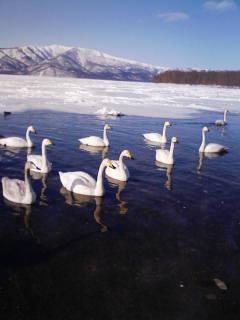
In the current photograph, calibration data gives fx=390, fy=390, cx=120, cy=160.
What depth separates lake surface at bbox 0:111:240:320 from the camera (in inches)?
236

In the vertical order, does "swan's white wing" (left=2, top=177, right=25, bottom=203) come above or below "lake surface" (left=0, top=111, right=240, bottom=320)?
above

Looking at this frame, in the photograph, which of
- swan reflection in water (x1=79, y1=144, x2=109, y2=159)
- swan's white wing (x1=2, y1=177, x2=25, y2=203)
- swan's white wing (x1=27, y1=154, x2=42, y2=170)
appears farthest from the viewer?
swan reflection in water (x1=79, y1=144, x2=109, y2=159)

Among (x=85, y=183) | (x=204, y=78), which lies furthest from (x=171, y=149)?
(x=204, y=78)

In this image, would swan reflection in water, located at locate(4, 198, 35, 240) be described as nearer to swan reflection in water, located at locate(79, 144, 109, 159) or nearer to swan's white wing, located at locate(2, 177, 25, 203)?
swan's white wing, located at locate(2, 177, 25, 203)

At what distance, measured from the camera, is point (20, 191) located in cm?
950

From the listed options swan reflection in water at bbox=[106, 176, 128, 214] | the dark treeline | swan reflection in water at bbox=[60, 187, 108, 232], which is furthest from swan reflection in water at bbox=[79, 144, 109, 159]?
the dark treeline

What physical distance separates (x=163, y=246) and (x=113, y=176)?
4.40m

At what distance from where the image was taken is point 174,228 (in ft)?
28.5

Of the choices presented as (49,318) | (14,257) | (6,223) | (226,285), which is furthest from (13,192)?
(226,285)

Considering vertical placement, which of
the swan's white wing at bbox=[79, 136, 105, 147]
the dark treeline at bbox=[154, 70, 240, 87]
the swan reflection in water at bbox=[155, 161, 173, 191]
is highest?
the dark treeline at bbox=[154, 70, 240, 87]

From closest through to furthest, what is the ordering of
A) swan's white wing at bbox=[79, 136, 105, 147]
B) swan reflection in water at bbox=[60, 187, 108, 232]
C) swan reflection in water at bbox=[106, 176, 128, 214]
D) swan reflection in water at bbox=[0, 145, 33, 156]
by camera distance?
swan reflection in water at bbox=[60, 187, 108, 232] → swan reflection in water at bbox=[106, 176, 128, 214] → swan reflection in water at bbox=[0, 145, 33, 156] → swan's white wing at bbox=[79, 136, 105, 147]

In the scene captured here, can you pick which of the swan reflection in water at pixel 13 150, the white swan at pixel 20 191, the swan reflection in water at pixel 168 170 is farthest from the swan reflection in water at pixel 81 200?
the swan reflection in water at pixel 13 150

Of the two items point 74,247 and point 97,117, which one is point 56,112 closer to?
point 97,117

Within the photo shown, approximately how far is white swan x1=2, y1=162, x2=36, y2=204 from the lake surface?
0.66ft
